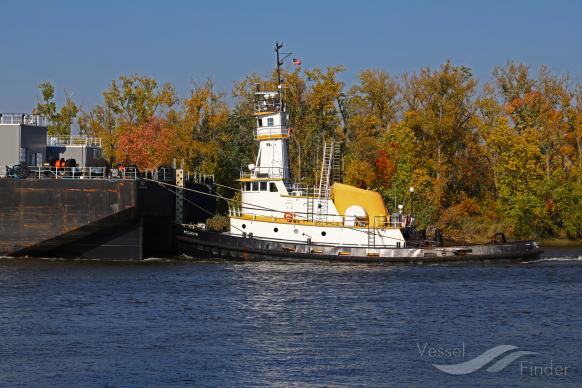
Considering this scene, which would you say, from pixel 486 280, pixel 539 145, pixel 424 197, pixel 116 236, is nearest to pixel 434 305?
pixel 486 280

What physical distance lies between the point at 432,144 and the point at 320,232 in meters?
33.4

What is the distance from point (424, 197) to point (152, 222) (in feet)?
102

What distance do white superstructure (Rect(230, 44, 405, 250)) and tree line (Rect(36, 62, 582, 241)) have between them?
2318cm

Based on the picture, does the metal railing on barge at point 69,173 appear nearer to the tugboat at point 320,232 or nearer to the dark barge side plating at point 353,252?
the tugboat at point 320,232

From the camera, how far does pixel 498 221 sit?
85562 mm

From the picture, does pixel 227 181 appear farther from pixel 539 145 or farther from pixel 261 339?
pixel 261 339

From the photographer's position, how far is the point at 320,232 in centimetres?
5509

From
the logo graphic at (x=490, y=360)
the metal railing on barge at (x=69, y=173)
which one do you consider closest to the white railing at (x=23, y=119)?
the metal railing on barge at (x=69, y=173)

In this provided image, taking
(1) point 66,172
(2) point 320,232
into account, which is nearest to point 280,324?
(2) point 320,232

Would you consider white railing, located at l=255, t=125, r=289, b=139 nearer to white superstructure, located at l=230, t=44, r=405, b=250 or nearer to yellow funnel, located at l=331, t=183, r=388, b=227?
white superstructure, located at l=230, t=44, r=405, b=250

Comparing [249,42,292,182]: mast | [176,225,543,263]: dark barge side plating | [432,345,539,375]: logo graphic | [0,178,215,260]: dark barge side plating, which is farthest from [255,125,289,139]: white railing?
[432,345,539,375]: logo graphic

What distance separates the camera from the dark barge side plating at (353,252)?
2146 inches

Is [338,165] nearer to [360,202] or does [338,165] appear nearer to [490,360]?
[360,202]

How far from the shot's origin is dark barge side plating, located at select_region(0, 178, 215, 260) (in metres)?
52.2
